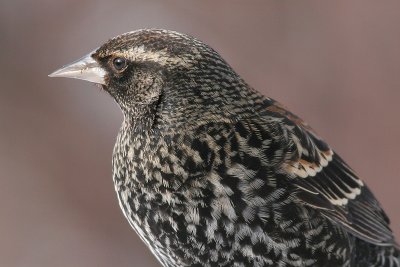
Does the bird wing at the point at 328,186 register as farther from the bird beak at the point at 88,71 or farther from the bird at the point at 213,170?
the bird beak at the point at 88,71

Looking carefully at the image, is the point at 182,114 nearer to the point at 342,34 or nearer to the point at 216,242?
the point at 216,242

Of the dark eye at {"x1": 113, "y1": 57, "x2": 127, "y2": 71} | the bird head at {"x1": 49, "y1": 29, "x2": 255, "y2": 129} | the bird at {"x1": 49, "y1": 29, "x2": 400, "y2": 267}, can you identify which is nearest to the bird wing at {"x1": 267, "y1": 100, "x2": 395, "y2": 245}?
the bird at {"x1": 49, "y1": 29, "x2": 400, "y2": 267}

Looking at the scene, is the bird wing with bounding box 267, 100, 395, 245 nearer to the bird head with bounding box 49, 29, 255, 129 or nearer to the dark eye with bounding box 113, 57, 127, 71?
the bird head with bounding box 49, 29, 255, 129

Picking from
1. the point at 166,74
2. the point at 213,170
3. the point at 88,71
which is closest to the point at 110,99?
the point at 88,71

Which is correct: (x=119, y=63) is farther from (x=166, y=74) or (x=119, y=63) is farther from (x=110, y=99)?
(x=110, y=99)

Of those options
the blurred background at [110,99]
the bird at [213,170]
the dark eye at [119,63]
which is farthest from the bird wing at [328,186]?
the blurred background at [110,99]

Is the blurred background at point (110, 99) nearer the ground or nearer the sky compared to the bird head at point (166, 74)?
nearer the ground
